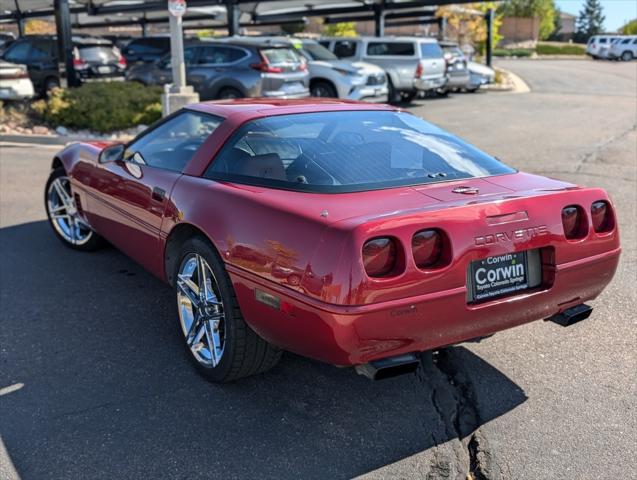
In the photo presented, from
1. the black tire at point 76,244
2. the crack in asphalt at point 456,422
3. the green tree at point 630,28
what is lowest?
the crack in asphalt at point 456,422

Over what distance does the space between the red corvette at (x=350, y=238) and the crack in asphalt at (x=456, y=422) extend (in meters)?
0.45

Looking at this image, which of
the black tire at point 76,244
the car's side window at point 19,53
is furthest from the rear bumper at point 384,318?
the car's side window at point 19,53

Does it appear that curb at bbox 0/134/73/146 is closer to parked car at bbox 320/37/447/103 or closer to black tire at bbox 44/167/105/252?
black tire at bbox 44/167/105/252

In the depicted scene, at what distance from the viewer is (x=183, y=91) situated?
40.9 ft

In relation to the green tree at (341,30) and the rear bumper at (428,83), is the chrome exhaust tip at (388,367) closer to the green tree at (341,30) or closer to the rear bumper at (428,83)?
the rear bumper at (428,83)

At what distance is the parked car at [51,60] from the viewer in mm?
18172

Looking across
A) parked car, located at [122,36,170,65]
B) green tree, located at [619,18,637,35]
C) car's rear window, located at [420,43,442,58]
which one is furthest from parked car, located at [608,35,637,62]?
parked car, located at [122,36,170,65]

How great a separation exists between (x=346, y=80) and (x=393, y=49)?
402 centimetres

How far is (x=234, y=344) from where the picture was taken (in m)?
3.43

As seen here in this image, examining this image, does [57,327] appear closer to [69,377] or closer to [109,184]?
[69,377]

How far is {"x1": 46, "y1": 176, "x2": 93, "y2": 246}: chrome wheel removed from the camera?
5.93 metres

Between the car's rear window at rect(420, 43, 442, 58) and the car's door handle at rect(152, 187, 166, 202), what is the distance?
53.6 ft

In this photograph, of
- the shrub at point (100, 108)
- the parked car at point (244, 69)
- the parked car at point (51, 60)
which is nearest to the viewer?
the shrub at point (100, 108)

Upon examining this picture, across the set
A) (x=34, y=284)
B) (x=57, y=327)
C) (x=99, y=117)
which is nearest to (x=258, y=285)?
(x=57, y=327)
